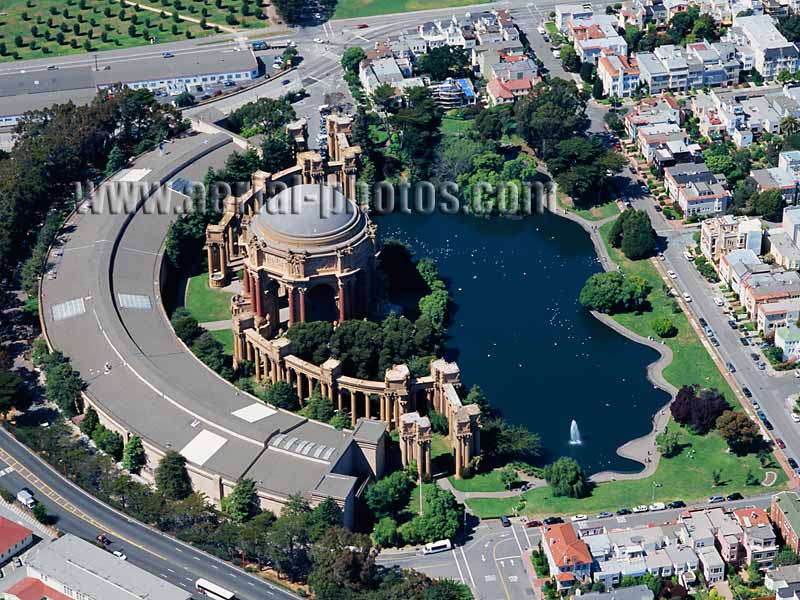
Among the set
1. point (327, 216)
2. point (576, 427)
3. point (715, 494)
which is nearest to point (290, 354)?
point (327, 216)

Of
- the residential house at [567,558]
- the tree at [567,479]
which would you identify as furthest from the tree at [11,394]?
the residential house at [567,558]

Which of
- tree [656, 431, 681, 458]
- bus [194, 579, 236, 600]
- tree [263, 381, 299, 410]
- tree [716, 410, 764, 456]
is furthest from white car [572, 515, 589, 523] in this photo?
tree [263, 381, 299, 410]

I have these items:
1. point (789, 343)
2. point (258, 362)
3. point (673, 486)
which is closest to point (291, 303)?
point (258, 362)

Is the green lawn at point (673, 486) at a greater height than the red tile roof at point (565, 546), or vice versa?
the red tile roof at point (565, 546)

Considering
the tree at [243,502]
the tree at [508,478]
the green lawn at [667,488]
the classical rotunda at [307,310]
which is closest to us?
the tree at [243,502]

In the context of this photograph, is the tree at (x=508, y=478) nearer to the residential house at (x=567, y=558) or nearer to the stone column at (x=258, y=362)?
the residential house at (x=567, y=558)

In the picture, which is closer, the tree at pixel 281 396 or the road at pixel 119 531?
the road at pixel 119 531
